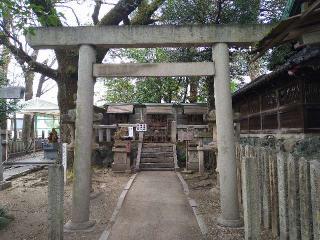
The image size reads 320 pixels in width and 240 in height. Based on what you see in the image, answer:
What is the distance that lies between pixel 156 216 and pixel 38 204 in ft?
11.5

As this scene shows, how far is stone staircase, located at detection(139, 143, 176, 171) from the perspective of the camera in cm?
1695

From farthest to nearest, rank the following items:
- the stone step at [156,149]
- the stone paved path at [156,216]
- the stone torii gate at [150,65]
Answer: the stone step at [156,149], the stone torii gate at [150,65], the stone paved path at [156,216]

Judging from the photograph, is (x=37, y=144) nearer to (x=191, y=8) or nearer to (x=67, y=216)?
(x=191, y=8)

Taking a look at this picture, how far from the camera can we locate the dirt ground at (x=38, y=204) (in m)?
6.42

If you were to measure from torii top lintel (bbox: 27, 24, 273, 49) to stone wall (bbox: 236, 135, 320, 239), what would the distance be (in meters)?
2.33

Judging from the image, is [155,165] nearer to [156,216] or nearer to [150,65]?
[156,216]

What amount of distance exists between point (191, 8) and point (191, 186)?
22.9ft

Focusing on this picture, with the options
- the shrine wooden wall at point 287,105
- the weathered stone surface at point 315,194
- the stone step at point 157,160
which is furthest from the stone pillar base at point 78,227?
the stone step at point 157,160

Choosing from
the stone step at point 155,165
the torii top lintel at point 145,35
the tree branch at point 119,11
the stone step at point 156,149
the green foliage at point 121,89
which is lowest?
the stone step at point 155,165

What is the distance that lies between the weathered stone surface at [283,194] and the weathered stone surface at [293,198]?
0.53 ft

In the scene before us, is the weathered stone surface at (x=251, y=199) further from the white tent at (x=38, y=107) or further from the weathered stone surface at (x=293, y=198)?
the white tent at (x=38, y=107)

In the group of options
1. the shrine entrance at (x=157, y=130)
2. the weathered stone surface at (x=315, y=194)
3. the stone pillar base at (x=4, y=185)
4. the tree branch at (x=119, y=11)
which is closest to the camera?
the weathered stone surface at (x=315, y=194)

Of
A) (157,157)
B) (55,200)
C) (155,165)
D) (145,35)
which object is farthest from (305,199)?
(157,157)

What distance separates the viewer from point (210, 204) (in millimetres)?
8750
